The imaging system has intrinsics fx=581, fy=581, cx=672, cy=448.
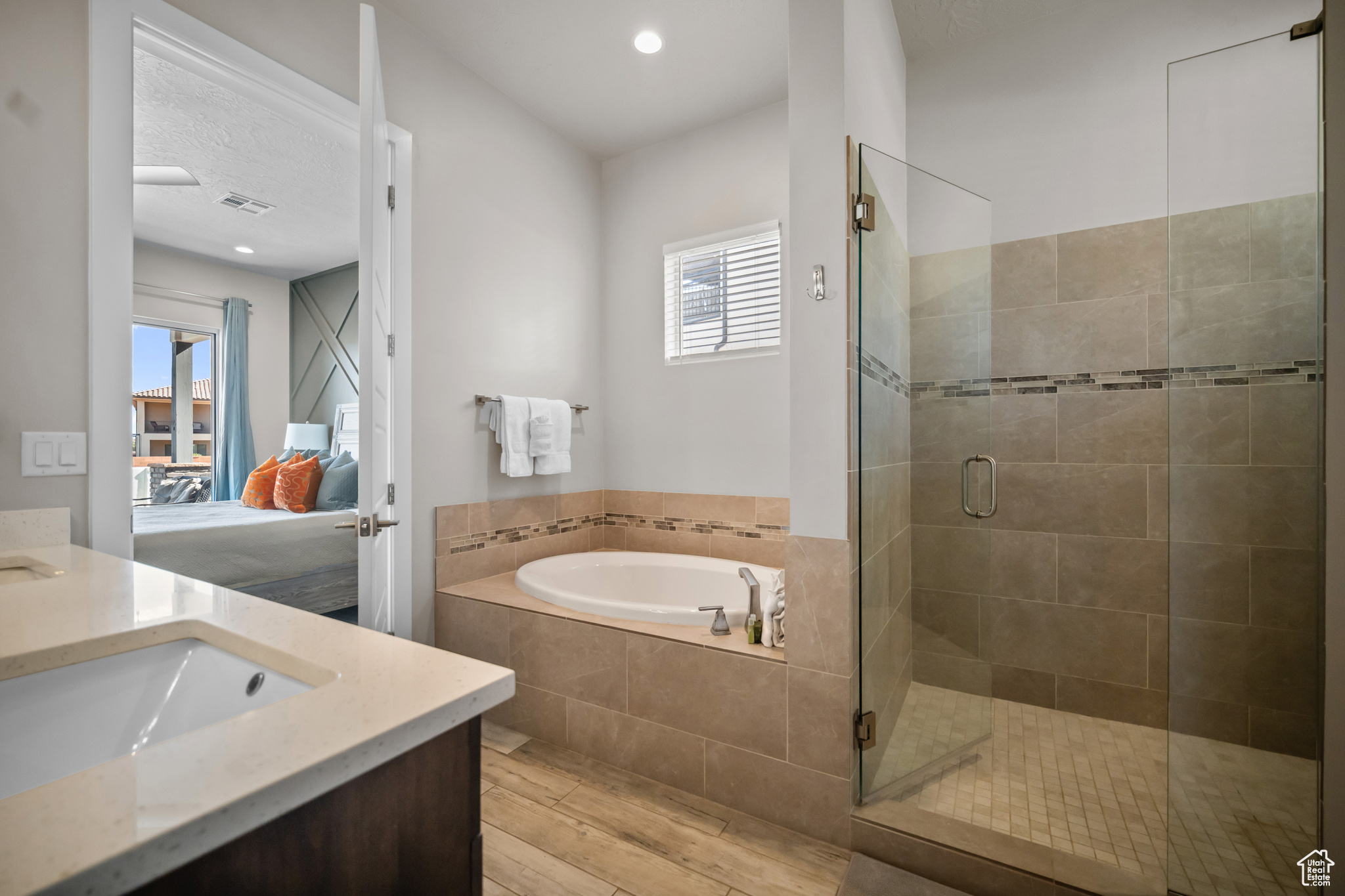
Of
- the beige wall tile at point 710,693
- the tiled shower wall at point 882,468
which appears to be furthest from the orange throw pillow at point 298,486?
the tiled shower wall at point 882,468

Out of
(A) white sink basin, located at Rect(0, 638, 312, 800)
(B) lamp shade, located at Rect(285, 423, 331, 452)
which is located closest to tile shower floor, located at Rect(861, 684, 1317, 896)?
(A) white sink basin, located at Rect(0, 638, 312, 800)

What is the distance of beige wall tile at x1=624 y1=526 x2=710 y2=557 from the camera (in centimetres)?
293

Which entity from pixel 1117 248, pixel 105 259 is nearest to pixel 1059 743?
pixel 1117 248

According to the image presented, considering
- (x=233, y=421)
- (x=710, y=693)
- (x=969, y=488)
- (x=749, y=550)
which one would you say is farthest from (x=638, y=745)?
(x=233, y=421)

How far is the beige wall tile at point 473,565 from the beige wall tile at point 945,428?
1.79 m

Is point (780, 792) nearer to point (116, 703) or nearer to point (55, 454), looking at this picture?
point (116, 703)

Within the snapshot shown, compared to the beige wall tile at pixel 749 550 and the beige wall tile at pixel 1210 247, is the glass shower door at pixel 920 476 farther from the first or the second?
the beige wall tile at pixel 749 550

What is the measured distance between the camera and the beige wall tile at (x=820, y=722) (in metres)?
1.55

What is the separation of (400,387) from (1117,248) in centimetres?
275

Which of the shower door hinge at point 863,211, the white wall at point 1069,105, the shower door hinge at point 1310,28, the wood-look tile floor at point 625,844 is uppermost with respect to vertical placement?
the white wall at point 1069,105

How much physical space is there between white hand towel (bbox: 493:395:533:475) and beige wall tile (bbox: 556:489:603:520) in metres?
0.38

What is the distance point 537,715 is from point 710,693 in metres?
0.74

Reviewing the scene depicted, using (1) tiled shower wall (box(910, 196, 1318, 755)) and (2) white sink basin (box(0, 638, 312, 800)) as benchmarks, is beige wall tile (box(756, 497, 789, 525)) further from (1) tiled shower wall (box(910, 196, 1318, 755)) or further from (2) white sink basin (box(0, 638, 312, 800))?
(2) white sink basin (box(0, 638, 312, 800))
